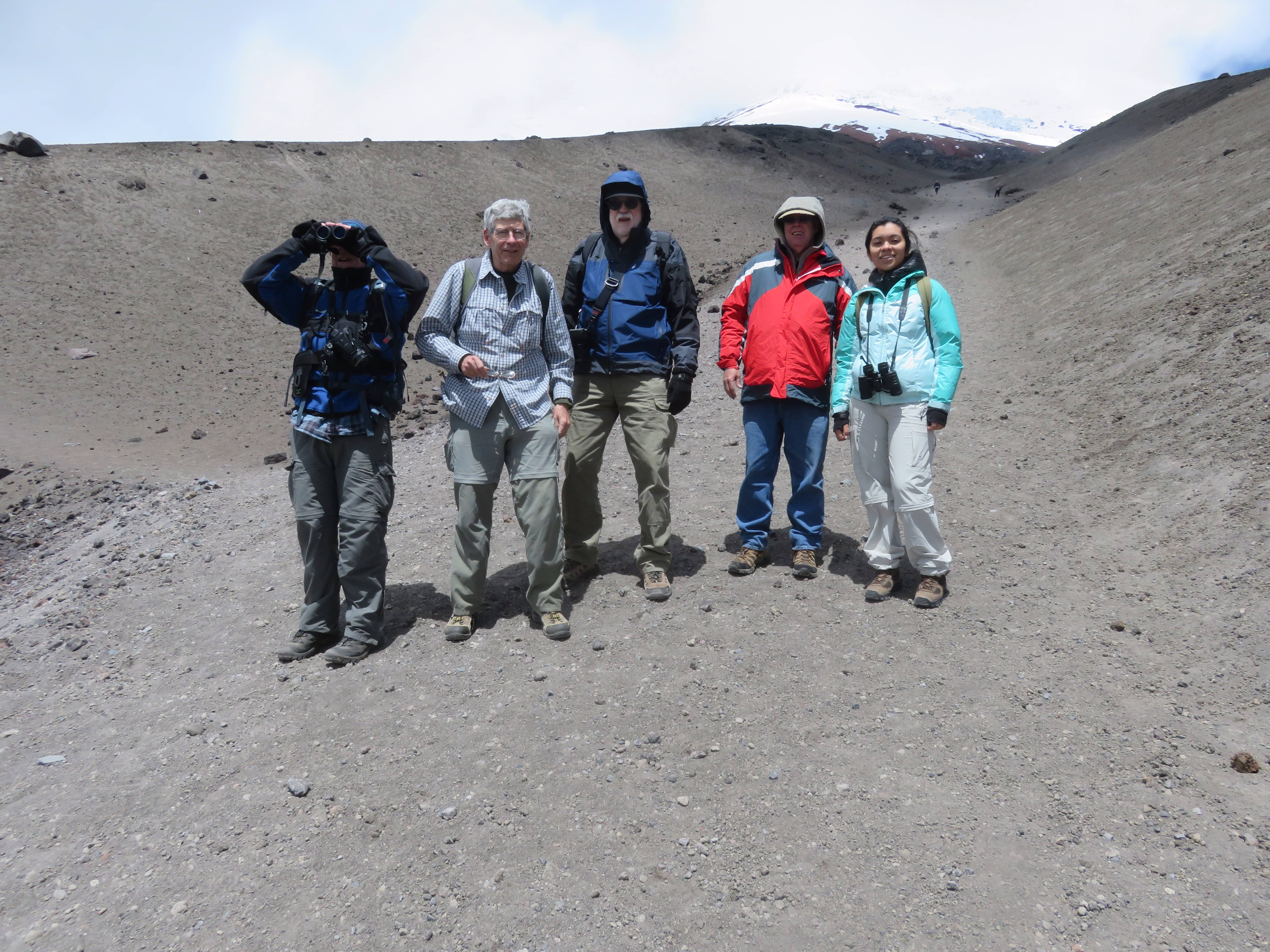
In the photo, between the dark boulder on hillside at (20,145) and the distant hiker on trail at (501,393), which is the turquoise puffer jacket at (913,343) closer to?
the distant hiker on trail at (501,393)

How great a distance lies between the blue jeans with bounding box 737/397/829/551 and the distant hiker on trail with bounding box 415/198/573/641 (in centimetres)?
107

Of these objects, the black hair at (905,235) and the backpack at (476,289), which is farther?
the black hair at (905,235)

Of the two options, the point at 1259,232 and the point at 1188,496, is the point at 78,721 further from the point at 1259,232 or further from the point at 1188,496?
the point at 1259,232

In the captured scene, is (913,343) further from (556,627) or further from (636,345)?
(556,627)

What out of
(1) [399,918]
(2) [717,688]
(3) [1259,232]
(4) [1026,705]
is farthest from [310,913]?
(3) [1259,232]

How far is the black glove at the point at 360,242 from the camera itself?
3764 millimetres

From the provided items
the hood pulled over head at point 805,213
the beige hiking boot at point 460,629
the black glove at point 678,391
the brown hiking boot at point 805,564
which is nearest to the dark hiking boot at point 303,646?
the beige hiking boot at point 460,629

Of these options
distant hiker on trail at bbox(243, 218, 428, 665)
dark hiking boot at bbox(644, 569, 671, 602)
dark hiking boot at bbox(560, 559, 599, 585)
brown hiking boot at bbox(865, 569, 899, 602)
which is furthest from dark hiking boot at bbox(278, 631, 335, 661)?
brown hiking boot at bbox(865, 569, 899, 602)

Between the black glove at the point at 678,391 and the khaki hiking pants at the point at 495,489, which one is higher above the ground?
the black glove at the point at 678,391

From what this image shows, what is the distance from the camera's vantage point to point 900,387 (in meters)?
4.04

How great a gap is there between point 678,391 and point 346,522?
1.71 m

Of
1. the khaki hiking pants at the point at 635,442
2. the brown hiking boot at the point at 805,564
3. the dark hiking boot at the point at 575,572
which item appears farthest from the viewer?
the dark hiking boot at the point at 575,572

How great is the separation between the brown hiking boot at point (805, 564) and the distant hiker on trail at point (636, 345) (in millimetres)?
711

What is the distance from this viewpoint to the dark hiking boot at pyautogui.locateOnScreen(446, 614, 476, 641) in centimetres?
407
